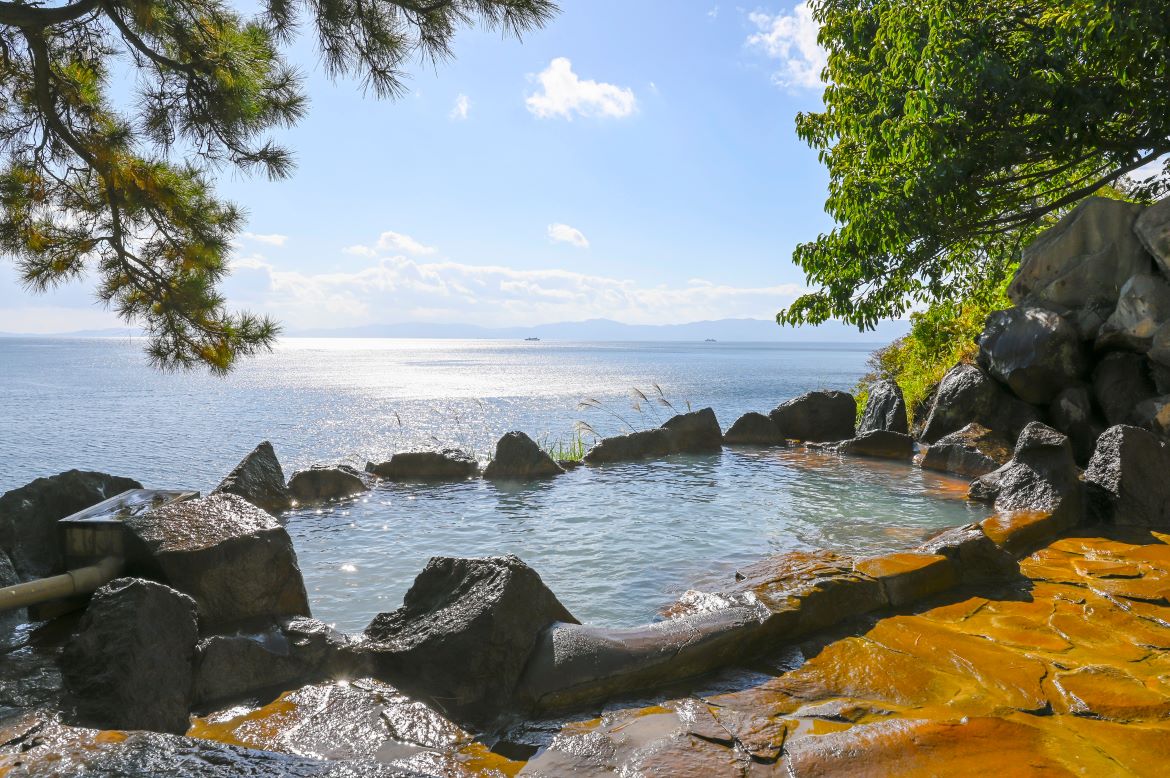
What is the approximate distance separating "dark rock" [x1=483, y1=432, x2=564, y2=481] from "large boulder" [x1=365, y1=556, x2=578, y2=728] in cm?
799

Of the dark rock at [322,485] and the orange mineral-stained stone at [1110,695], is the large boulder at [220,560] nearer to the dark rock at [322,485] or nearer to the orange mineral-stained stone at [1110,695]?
the orange mineral-stained stone at [1110,695]

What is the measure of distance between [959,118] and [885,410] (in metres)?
6.60

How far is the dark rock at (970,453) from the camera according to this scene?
11.3 m

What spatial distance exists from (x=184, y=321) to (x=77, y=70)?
2.83 meters

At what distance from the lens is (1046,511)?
276 inches

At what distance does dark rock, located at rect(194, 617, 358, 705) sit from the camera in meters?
4.12

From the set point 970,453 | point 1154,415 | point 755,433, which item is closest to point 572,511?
point 970,453

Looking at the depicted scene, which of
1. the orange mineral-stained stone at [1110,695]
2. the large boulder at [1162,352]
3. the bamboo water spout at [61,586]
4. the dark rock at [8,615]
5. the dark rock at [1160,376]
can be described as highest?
the large boulder at [1162,352]

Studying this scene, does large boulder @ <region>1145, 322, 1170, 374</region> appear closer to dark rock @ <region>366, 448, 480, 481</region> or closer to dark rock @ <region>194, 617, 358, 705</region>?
dark rock @ <region>366, 448, 480, 481</region>

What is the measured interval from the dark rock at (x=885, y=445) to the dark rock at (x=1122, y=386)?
330 cm

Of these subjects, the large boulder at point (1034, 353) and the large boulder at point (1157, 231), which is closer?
the large boulder at point (1157, 231)

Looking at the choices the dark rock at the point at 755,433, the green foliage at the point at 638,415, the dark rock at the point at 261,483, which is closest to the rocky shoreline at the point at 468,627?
the dark rock at the point at 261,483

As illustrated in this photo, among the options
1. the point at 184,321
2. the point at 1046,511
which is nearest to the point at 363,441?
the point at 184,321

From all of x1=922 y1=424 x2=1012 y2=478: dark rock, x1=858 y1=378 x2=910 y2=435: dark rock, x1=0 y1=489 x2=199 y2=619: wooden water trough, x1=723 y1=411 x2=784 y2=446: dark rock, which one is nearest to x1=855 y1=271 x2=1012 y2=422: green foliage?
x1=858 y1=378 x2=910 y2=435: dark rock
